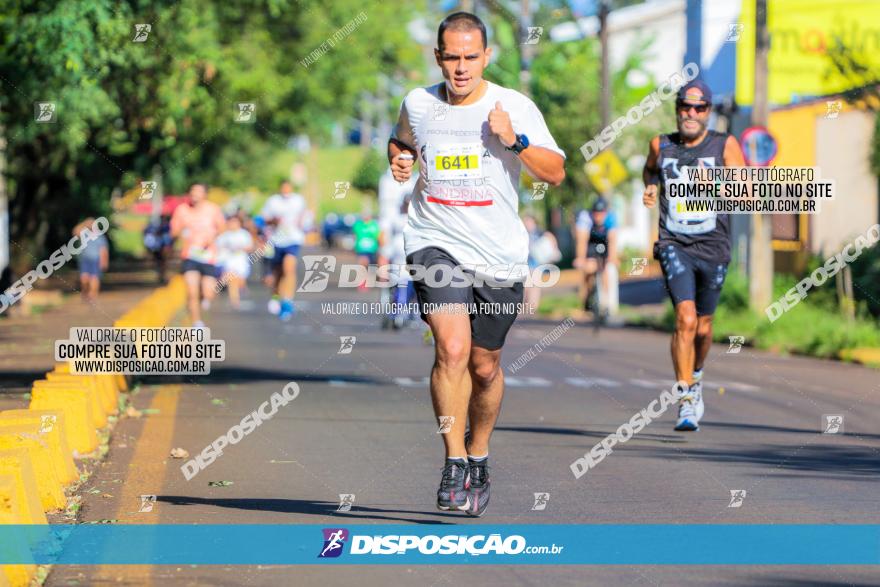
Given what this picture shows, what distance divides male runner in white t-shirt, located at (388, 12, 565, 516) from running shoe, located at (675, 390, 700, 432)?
340 centimetres

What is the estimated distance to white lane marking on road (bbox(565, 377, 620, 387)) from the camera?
14.3m

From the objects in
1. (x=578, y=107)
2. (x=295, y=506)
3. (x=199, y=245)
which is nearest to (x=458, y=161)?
(x=295, y=506)

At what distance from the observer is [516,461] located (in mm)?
9211

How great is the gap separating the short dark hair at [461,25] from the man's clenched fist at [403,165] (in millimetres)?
506

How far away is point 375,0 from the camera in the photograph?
49125 millimetres

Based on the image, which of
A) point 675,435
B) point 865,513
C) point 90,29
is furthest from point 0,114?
point 865,513

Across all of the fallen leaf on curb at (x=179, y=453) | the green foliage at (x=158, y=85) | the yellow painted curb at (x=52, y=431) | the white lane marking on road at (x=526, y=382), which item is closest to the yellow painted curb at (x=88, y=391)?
the fallen leaf on curb at (x=179, y=453)

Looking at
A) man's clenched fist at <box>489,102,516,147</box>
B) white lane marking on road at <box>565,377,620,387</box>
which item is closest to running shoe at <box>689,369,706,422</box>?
white lane marking on road at <box>565,377,620,387</box>

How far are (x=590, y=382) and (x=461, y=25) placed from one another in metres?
7.78

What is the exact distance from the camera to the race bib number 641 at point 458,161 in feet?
23.7

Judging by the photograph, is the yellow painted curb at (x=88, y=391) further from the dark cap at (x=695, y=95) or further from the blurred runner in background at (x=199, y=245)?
the blurred runner in background at (x=199, y=245)

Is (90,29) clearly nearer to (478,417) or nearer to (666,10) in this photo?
(478,417)

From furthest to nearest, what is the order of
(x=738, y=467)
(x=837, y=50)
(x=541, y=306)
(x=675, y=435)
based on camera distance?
(x=541, y=306) → (x=837, y=50) → (x=675, y=435) → (x=738, y=467)

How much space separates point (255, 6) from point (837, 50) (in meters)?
14.3
